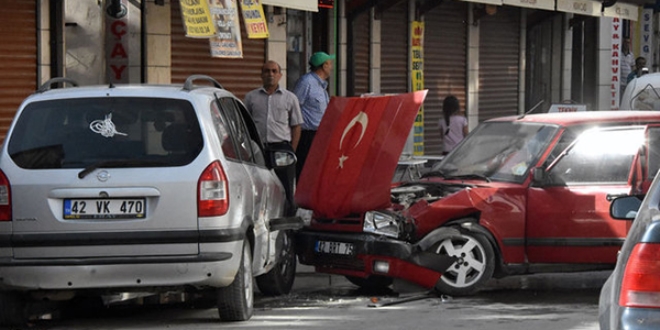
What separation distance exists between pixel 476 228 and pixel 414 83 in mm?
12829

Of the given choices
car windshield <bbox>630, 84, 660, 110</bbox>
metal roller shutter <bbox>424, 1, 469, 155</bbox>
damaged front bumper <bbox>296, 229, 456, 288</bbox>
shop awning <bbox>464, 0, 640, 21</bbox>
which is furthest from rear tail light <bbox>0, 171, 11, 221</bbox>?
metal roller shutter <bbox>424, 1, 469, 155</bbox>

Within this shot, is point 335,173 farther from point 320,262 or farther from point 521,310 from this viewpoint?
point 521,310

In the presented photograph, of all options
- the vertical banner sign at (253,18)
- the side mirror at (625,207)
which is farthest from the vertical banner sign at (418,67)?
the side mirror at (625,207)

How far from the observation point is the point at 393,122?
→ 12273mm

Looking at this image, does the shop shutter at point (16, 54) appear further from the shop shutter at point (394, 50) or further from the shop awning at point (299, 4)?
the shop shutter at point (394, 50)

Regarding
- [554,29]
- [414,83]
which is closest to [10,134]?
[414,83]

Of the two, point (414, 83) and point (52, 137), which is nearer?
point (52, 137)

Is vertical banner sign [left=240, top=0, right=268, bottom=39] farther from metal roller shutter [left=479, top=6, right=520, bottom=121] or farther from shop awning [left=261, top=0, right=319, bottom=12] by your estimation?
metal roller shutter [left=479, top=6, right=520, bottom=121]

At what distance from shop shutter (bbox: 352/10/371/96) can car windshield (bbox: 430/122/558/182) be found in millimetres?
9762

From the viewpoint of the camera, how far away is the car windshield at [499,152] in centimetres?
1229

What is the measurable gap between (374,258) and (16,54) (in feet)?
20.4

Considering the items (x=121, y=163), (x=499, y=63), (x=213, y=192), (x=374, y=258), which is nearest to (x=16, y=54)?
(x=374, y=258)

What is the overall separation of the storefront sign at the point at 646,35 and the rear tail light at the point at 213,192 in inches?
1137

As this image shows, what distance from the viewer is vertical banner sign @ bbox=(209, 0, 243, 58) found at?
58.0ft
